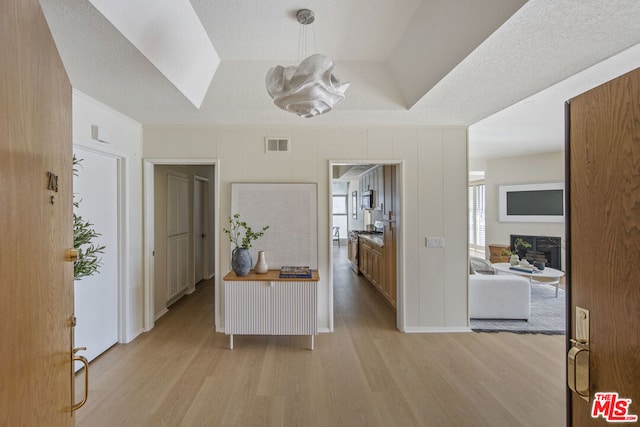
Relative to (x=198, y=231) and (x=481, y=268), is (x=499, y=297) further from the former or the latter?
(x=198, y=231)

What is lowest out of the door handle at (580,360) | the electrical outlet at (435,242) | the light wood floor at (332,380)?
the light wood floor at (332,380)

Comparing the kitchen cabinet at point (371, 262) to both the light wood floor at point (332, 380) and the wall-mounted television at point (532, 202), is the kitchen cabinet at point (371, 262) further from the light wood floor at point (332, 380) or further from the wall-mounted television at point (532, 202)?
the wall-mounted television at point (532, 202)

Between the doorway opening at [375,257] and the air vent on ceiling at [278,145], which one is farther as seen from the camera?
the doorway opening at [375,257]

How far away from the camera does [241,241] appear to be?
134 inches

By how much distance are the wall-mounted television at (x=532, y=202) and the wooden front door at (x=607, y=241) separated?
6.17 m

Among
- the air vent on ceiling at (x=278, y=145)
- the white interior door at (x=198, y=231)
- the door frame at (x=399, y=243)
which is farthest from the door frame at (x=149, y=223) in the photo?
the white interior door at (x=198, y=231)

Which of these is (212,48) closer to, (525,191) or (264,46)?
(264,46)

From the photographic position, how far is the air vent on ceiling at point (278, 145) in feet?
11.4

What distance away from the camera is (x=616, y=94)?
919 millimetres

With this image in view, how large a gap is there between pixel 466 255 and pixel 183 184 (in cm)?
433

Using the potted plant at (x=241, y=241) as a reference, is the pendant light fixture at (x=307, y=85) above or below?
above

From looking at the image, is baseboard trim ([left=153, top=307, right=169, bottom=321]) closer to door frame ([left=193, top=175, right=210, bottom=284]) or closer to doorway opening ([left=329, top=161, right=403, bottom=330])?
door frame ([left=193, top=175, right=210, bottom=284])

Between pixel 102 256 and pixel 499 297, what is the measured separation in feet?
15.2

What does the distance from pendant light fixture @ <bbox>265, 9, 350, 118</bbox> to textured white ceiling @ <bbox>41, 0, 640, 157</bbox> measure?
2.29ft
